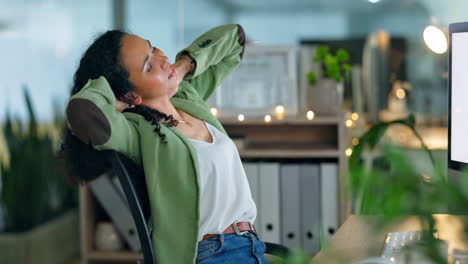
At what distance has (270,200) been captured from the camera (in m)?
2.59

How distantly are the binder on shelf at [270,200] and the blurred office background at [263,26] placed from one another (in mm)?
996

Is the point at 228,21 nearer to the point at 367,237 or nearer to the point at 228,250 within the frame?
the point at 228,250

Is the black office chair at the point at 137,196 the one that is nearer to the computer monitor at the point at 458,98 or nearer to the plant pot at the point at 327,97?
the computer monitor at the point at 458,98

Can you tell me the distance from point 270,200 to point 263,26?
1442 millimetres

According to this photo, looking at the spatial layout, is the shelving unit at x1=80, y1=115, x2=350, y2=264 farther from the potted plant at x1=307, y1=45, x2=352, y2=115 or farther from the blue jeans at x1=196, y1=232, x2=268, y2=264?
the blue jeans at x1=196, y1=232, x2=268, y2=264

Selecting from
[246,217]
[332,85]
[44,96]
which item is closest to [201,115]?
[246,217]

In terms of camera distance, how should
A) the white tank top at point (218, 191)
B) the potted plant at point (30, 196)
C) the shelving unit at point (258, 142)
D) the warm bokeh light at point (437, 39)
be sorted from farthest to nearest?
1. the potted plant at point (30, 196)
2. the shelving unit at point (258, 142)
3. the warm bokeh light at point (437, 39)
4. the white tank top at point (218, 191)

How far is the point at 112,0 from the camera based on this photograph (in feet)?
12.1

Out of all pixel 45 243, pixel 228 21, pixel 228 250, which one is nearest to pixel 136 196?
pixel 228 250

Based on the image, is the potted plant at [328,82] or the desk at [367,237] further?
the potted plant at [328,82]

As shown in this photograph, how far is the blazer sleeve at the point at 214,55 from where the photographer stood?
1.58 meters

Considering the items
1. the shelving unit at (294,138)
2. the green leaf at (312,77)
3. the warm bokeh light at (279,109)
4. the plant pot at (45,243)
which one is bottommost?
the plant pot at (45,243)

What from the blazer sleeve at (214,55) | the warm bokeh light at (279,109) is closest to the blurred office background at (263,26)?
the warm bokeh light at (279,109)

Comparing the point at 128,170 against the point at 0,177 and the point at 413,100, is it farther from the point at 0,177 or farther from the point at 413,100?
the point at 413,100
